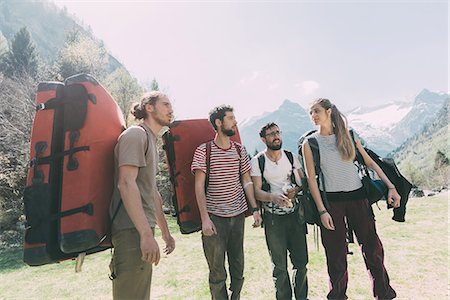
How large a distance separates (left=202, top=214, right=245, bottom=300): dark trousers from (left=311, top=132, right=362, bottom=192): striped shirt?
134 cm

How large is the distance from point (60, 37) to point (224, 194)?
14972cm

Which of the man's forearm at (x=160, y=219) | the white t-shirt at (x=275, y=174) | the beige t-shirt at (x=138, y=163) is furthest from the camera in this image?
the white t-shirt at (x=275, y=174)

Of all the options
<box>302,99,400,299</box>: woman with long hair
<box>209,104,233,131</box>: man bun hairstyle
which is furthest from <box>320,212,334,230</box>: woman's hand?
<box>209,104,233,131</box>: man bun hairstyle

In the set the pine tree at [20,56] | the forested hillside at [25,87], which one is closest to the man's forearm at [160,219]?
the forested hillside at [25,87]

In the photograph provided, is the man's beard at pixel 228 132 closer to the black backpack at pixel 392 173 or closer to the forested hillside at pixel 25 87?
the black backpack at pixel 392 173

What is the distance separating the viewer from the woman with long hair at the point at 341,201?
386 centimetres

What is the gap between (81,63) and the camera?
31.6 m

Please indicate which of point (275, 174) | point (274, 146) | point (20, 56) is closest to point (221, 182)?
point (275, 174)

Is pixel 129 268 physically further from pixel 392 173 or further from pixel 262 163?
pixel 392 173

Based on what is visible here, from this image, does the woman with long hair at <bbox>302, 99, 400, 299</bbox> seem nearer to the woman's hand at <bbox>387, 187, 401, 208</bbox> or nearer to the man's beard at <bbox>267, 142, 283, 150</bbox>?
the woman's hand at <bbox>387, 187, 401, 208</bbox>

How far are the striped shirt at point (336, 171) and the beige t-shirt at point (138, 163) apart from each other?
7.81 feet

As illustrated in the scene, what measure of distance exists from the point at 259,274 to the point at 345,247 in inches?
142

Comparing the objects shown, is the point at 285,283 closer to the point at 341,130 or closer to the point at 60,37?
the point at 341,130

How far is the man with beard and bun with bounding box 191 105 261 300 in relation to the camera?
3.87 metres
